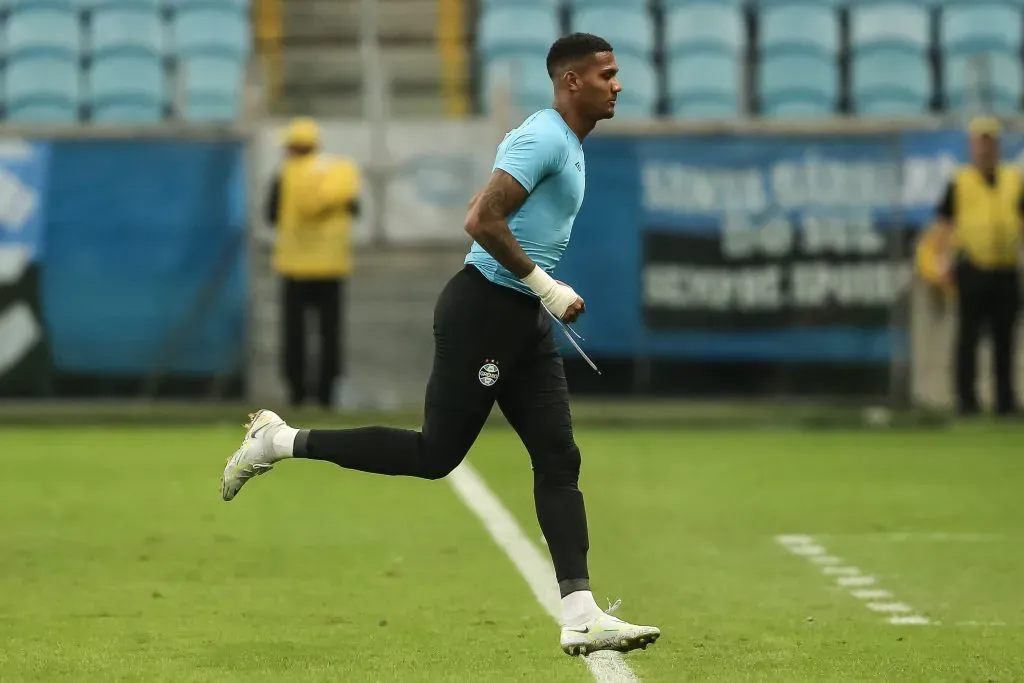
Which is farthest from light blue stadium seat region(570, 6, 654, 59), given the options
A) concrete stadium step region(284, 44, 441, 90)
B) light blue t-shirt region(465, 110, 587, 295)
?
light blue t-shirt region(465, 110, 587, 295)

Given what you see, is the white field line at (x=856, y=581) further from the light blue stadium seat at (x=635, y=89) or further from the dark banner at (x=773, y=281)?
the light blue stadium seat at (x=635, y=89)

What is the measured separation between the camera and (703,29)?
18.5 m

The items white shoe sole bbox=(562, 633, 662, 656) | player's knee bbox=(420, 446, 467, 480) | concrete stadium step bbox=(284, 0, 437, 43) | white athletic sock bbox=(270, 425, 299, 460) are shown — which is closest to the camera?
white shoe sole bbox=(562, 633, 662, 656)

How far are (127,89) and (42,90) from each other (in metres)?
0.80

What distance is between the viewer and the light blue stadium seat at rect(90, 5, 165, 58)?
18484 millimetres

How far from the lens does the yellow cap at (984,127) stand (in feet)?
50.0

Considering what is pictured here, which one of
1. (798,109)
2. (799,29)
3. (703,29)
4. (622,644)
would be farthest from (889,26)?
(622,644)

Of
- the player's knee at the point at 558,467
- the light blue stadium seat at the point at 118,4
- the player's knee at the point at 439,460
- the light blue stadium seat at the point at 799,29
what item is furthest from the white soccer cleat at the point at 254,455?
the light blue stadium seat at the point at 118,4

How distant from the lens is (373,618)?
6793mm

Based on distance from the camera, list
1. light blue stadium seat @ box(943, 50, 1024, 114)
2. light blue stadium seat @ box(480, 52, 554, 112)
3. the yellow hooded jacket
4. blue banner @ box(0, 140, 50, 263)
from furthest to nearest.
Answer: light blue stadium seat @ box(943, 50, 1024, 114)
light blue stadium seat @ box(480, 52, 554, 112)
blue banner @ box(0, 140, 50, 263)
the yellow hooded jacket

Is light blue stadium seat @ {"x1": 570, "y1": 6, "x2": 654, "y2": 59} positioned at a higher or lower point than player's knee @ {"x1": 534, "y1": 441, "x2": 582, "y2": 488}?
higher

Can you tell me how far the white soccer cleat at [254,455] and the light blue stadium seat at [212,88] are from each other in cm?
1159

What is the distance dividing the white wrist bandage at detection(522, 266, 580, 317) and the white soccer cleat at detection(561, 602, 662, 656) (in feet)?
3.02

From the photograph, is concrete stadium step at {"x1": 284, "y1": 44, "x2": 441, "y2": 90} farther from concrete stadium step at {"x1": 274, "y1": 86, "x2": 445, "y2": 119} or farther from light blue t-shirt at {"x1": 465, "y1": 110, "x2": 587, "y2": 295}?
light blue t-shirt at {"x1": 465, "y1": 110, "x2": 587, "y2": 295}
